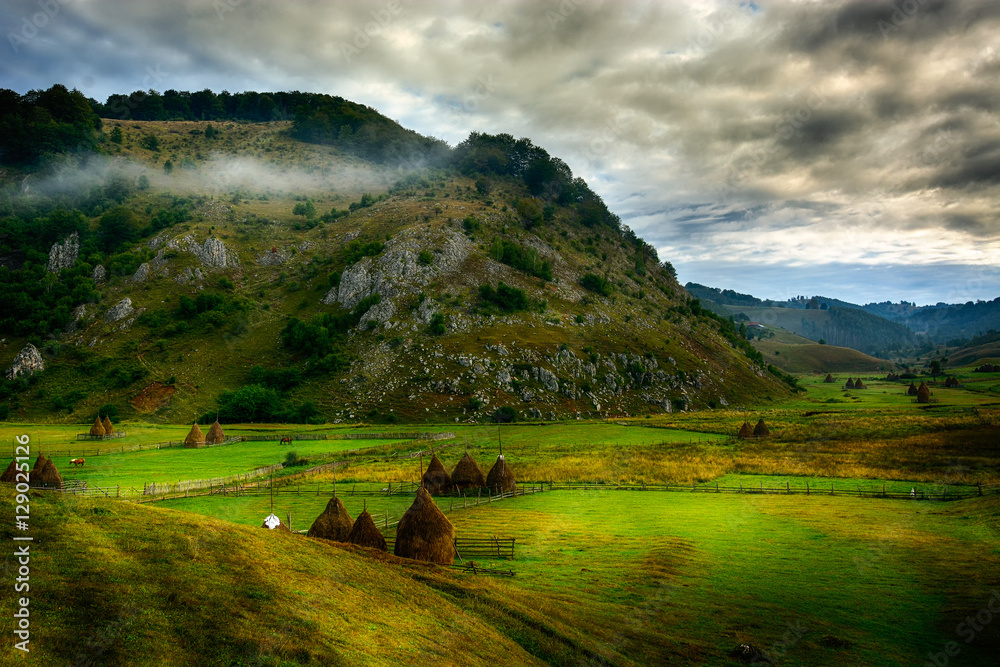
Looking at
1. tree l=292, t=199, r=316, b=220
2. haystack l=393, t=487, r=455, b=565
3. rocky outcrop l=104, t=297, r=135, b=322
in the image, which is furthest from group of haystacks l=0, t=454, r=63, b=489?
tree l=292, t=199, r=316, b=220

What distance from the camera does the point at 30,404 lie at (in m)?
79.8

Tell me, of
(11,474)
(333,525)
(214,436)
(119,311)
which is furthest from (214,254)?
(333,525)

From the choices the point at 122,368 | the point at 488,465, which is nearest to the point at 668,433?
the point at 488,465

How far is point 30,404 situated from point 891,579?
10171 cm

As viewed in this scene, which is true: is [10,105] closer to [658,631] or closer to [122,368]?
[122,368]

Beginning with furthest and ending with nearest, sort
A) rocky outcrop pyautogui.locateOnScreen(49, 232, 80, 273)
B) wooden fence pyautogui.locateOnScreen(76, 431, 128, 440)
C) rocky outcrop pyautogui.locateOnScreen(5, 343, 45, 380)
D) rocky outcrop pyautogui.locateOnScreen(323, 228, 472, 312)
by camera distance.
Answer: rocky outcrop pyautogui.locateOnScreen(49, 232, 80, 273) → rocky outcrop pyautogui.locateOnScreen(323, 228, 472, 312) → rocky outcrop pyautogui.locateOnScreen(5, 343, 45, 380) → wooden fence pyautogui.locateOnScreen(76, 431, 128, 440)

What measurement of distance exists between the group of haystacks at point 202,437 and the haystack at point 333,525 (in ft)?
163

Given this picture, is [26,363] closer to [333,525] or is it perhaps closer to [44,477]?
[44,477]

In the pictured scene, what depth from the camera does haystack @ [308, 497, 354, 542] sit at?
2634cm

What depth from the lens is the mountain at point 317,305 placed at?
285ft

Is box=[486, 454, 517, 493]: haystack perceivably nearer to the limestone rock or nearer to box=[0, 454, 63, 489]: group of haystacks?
box=[0, 454, 63, 489]: group of haystacks

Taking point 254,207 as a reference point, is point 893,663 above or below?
below

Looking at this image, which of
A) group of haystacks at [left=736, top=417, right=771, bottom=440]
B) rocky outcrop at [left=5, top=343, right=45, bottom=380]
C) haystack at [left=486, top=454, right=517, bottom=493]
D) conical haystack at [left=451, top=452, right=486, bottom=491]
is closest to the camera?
haystack at [left=486, top=454, right=517, bottom=493]

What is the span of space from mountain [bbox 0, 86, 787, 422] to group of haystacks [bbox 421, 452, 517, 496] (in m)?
38.8
